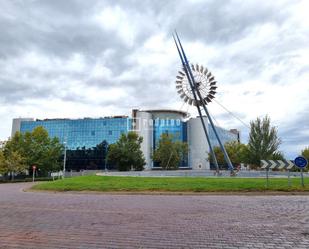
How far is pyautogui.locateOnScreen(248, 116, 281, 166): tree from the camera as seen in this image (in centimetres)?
4497

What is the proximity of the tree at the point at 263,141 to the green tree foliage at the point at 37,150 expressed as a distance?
37.9 meters

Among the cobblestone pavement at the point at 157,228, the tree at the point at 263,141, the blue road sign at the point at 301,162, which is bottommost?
the cobblestone pavement at the point at 157,228

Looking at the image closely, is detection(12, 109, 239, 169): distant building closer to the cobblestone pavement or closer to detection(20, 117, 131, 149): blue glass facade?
detection(20, 117, 131, 149): blue glass facade

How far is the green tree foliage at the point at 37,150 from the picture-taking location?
6016 cm

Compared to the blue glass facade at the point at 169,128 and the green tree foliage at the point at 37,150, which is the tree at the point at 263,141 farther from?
the blue glass facade at the point at 169,128

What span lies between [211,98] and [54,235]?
37151 millimetres

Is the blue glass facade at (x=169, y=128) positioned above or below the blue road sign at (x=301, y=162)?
above

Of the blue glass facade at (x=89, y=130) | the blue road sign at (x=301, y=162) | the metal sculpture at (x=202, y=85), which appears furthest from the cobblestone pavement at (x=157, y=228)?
the blue glass facade at (x=89, y=130)

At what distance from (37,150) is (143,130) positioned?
47.9 meters

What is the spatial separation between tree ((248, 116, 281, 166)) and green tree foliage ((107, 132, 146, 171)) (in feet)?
106

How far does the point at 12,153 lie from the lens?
55.8 meters

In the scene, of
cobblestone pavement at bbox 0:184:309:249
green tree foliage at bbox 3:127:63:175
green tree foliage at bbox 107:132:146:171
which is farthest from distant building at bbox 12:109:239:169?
cobblestone pavement at bbox 0:184:309:249

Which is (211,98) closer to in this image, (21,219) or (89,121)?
(21,219)

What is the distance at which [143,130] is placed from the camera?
106125mm
